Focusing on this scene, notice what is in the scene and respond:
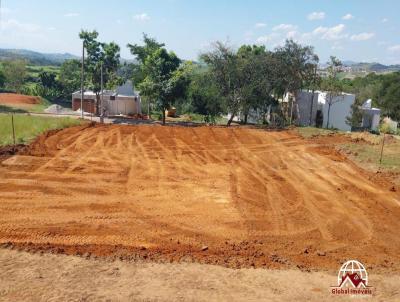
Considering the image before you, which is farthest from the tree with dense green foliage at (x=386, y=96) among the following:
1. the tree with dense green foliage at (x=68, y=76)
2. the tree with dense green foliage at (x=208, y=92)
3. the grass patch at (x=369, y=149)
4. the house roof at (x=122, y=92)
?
the tree with dense green foliage at (x=68, y=76)

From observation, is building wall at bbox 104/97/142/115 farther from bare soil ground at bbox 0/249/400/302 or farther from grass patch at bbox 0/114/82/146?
bare soil ground at bbox 0/249/400/302

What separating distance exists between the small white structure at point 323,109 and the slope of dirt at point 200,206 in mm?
16679

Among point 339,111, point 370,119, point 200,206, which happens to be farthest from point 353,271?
point 370,119

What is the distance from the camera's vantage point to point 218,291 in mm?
7574

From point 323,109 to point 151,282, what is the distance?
103 ft

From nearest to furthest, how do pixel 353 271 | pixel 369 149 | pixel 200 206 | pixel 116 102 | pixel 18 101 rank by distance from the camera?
pixel 353 271, pixel 200 206, pixel 369 149, pixel 116 102, pixel 18 101

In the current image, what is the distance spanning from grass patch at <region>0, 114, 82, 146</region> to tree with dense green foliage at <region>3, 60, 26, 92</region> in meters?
39.6

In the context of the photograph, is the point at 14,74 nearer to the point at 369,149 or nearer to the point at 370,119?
the point at 370,119

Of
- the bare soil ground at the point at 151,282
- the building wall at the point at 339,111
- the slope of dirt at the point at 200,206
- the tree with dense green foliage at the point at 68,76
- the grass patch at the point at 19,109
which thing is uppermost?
the tree with dense green foliage at the point at 68,76

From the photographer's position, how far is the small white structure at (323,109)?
3562cm

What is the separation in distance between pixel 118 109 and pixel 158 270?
34.2 m

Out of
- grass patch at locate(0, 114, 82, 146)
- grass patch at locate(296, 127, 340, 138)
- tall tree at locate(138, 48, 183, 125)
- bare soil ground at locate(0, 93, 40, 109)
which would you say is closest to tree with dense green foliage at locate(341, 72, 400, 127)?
grass patch at locate(296, 127, 340, 138)

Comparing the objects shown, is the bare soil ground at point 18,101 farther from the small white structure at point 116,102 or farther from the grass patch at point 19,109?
the small white structure at point 116,102

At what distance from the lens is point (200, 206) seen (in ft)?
39.6
